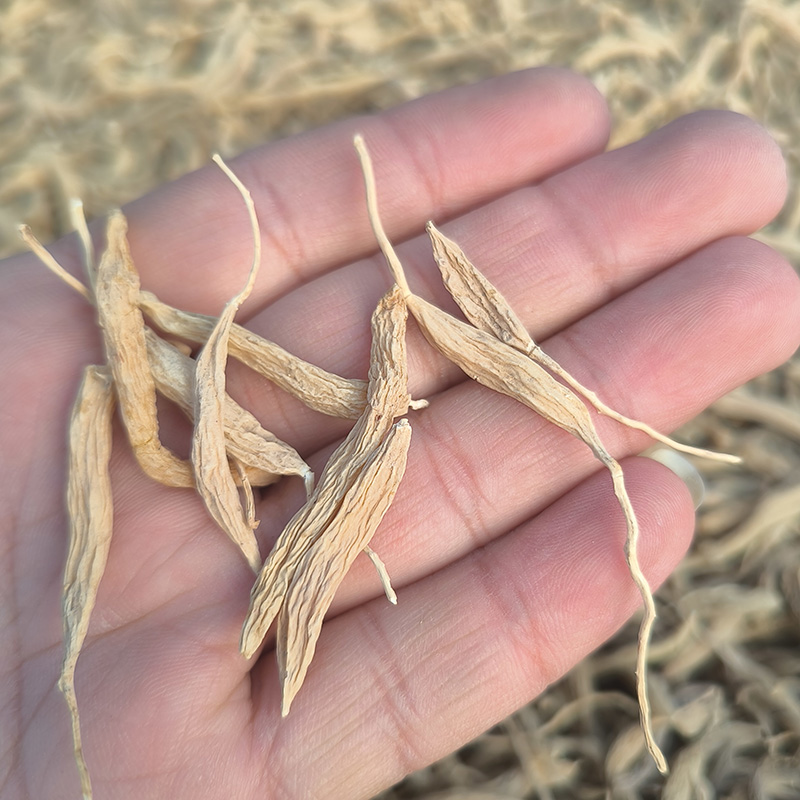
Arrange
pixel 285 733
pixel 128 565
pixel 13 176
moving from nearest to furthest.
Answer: pixel 285 733 → pixel 128 565 → pixel 13 176

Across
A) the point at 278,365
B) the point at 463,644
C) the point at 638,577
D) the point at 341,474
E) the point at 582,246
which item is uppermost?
the point at 582,246

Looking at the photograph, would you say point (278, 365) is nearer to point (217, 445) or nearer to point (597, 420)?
point (217, 445)

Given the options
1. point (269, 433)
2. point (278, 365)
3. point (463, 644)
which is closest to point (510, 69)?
point (278, 365)

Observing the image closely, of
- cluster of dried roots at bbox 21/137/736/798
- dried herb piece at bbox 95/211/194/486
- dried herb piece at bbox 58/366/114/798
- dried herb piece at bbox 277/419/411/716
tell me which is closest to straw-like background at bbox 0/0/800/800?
cluster of dried roots at bbox 21/137/736/798

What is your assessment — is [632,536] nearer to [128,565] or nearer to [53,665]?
[128,565]

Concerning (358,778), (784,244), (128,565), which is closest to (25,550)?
(128,565)

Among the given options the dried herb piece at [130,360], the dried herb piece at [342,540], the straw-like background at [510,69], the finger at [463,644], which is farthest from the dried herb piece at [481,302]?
the dried herb piece at [130,360]

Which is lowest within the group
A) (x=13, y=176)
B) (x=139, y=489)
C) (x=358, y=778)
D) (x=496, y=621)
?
(x=358, y=778)
